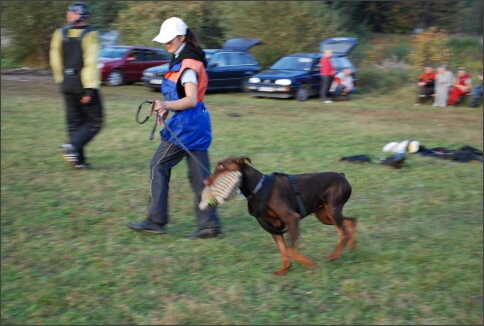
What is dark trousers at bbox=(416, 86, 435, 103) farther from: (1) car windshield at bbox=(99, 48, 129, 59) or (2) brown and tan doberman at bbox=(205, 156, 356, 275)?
(2) brown and tan doberman at bbox=(205, 156, 356, 275)

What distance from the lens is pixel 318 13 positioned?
2483cm

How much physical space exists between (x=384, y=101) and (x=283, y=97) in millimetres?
3318

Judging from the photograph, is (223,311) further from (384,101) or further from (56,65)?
(384,101)

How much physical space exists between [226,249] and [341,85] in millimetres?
13968

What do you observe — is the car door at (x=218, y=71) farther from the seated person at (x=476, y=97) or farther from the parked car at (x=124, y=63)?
the seated person at (x=476, y=97)

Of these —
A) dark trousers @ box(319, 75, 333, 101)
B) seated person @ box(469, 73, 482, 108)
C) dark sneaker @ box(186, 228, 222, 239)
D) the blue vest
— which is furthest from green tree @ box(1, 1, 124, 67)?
dark sneaker @ box(186, 228, 222, 239)

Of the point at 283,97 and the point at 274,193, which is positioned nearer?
the point at 274,193

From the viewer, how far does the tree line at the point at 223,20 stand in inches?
957

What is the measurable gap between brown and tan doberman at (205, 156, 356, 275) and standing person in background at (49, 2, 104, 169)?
3.40m

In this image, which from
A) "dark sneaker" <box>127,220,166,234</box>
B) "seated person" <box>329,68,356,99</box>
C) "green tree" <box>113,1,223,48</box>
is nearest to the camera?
"dark sneaker" <box>127,220,166,234</box>

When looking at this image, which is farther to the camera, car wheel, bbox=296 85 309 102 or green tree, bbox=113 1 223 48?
green tree, bbox=113 1 223 48

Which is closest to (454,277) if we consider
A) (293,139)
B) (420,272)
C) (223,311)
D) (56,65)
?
(420,272)

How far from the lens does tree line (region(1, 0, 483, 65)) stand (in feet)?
79.7

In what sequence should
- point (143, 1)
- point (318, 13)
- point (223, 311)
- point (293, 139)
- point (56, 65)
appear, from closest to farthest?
1. point (223, 311)
2. point (56, 65)
3. point (293, 139)
4. point (318, 13)
5. point (143, 1)
